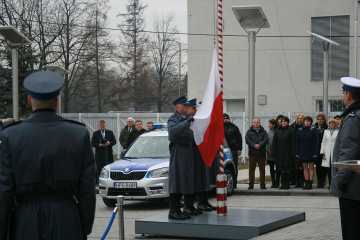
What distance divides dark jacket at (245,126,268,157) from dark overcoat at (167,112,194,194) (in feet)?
25.6

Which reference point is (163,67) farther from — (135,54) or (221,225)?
(221,225)

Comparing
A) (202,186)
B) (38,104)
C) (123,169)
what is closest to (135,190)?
(123,169)

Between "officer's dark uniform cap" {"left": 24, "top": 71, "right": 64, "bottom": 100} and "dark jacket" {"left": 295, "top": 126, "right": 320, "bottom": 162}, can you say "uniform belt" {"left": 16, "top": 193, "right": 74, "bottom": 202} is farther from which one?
"dark jacket" {"left": 295, "top": 126, "right": 320, "bottom": 162}

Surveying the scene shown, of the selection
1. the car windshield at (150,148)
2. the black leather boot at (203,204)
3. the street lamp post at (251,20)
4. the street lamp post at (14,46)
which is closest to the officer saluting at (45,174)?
the black leather boot at (203,204)

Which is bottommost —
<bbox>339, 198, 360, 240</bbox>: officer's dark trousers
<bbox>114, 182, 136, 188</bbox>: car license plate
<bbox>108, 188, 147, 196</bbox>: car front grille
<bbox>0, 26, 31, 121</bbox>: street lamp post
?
<bbox>108, 188, 147, 196</bbox>: car front grille

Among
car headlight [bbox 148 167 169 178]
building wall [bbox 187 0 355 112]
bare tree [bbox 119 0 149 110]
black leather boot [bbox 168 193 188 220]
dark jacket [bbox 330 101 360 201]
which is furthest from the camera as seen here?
bare tree [bbox 119 0 149 110]

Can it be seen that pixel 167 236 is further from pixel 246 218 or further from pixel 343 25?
pixel 343 25

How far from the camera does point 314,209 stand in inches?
607

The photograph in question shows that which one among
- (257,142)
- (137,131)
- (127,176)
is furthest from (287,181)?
(127,176)

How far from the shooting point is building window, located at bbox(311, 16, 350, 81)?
128 ft

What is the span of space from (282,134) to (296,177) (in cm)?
138

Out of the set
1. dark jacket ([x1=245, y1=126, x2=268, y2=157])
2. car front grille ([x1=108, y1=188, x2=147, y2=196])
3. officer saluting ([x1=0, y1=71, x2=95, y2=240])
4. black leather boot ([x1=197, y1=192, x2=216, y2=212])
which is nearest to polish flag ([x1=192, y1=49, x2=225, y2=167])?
black leather boot ([x1=197, y1=192, x2=216, y2=212])

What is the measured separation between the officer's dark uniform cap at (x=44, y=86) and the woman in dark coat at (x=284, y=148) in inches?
574

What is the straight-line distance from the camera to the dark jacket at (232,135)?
19.4m
